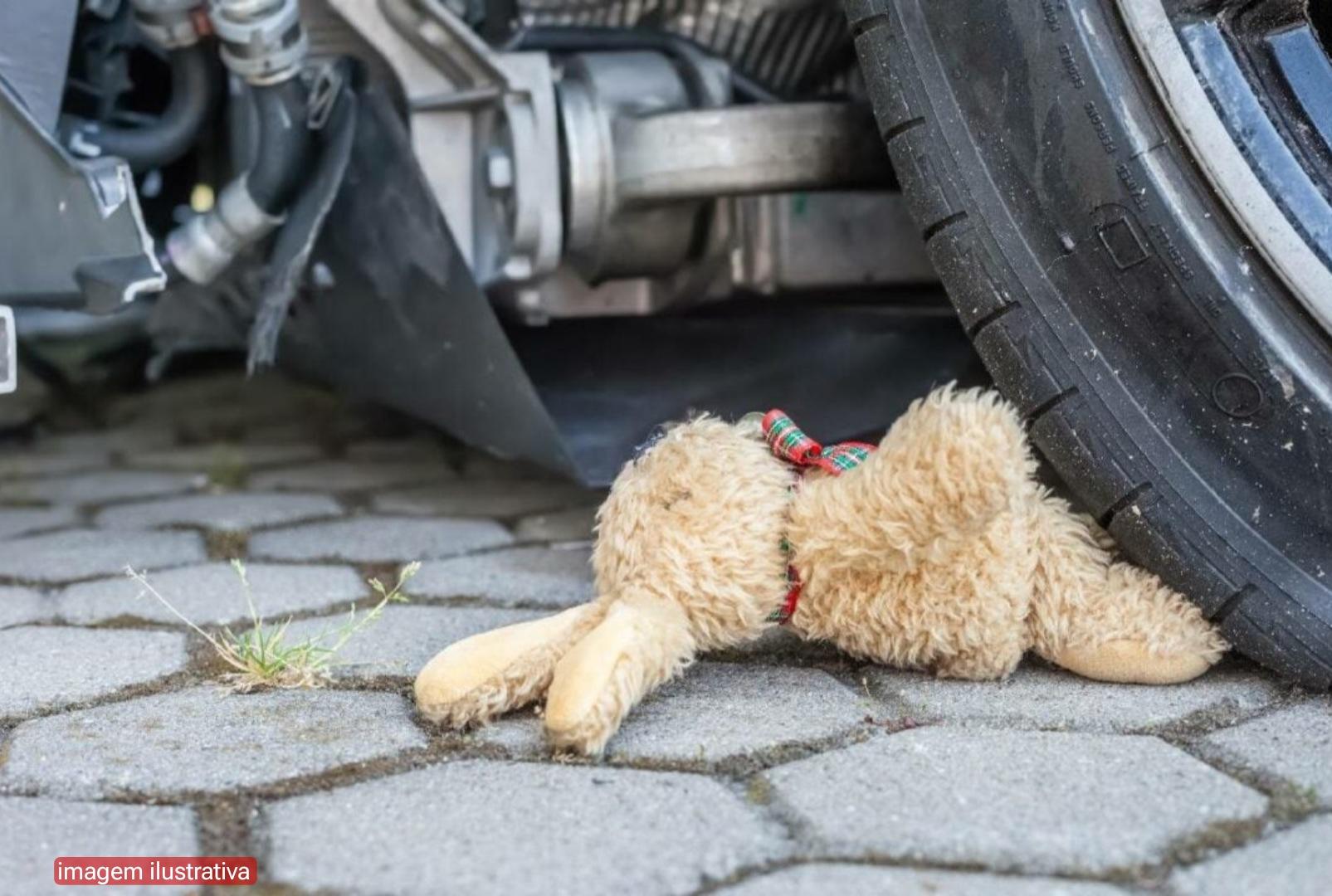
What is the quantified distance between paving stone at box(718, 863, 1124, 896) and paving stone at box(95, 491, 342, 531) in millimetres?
1003

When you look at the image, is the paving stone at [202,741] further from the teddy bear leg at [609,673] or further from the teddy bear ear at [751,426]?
the teddy bear ear at [751,426]

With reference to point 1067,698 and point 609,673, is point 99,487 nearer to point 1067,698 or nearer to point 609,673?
point 609,673

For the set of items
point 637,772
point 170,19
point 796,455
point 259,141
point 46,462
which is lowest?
point 46,462

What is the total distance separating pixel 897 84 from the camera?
1144mm

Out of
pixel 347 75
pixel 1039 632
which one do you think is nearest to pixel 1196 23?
pixel 1039 632

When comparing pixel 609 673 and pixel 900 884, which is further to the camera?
pixel 609 673

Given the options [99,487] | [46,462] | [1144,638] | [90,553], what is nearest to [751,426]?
[1144,638]

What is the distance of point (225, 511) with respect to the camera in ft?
5.48

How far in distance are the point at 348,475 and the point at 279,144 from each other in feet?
1.84

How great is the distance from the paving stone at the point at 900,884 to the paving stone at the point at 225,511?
39.5 inches

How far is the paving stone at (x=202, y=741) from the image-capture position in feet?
2.91

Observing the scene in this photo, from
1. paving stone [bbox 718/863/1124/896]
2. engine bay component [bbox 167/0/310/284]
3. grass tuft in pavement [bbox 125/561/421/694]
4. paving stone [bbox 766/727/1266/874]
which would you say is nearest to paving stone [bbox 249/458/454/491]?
engine bay component [bbox 167/0/310/284]

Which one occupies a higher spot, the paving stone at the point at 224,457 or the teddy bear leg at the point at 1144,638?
the teddy bear leg at the point at 1144,638

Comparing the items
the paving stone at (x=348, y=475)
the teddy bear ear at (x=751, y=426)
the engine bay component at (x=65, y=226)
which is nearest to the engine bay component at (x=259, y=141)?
the engine bay component at (x=65, y=226)
